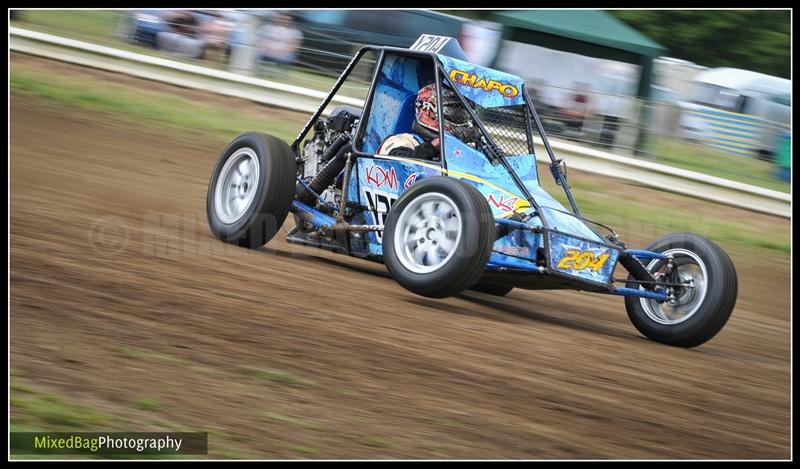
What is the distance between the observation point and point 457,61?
264 inches

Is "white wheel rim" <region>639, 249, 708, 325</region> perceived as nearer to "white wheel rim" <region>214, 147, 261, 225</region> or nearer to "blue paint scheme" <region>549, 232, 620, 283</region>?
"blue paint scheme" <region>549, 232, 620, 283</region>

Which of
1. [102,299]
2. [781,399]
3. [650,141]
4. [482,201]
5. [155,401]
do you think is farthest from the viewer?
[650,141]

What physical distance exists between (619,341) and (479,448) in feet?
8.57

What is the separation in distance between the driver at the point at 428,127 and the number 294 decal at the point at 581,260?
3.97 ft

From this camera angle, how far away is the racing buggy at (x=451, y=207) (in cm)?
578

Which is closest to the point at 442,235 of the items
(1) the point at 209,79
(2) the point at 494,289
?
(2) the point at 494,289

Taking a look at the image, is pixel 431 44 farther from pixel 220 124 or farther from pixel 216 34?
pixel 216 34

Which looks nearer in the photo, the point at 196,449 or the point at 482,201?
the point at 196,449

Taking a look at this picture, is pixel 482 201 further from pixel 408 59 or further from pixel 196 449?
pixel 196 449

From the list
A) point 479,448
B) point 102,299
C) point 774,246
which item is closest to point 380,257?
point 102,299

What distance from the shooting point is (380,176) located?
661 cm

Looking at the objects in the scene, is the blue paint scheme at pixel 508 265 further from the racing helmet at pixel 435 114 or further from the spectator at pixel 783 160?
the spectator at pixel 783 160

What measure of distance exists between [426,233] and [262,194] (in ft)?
4.58

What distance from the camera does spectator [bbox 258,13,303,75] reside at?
14.6 meters
